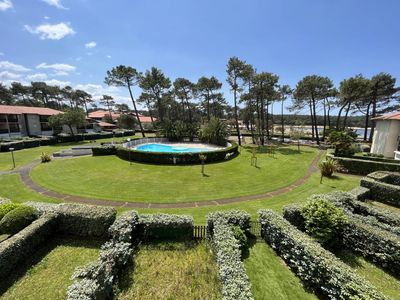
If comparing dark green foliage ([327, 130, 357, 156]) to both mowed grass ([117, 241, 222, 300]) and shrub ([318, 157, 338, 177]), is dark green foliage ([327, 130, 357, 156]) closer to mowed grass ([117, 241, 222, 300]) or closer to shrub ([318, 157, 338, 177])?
shrub ([318, 157, 338, 177])

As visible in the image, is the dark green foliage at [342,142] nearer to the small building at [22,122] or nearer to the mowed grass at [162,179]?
the mowed grass at [162,179]

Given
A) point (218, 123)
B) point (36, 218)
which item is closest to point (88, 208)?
point (36, 218)

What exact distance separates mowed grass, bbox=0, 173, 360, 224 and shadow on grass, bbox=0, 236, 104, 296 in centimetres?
306

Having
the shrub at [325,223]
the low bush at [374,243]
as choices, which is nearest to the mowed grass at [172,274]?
the shrub at [325,223]

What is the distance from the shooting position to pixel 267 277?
6.92 meters

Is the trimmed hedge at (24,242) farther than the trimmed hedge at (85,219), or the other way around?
the trimmed hedge at (85,219)

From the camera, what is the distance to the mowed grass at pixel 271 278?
20.4ft

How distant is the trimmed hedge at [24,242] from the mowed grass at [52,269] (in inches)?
12.7

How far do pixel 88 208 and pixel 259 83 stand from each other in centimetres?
3670

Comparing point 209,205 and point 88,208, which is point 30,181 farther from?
point 209,205

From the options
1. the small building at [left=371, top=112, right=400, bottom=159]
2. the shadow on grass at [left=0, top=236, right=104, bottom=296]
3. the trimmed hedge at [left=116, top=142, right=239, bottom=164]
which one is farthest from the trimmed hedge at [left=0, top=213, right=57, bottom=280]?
the small building at [left=371, top=112, right=400, bottom=159]

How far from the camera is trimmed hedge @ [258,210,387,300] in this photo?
5.26 meters

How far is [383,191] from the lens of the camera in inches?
533

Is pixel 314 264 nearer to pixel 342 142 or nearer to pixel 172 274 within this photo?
pixel 172 274
